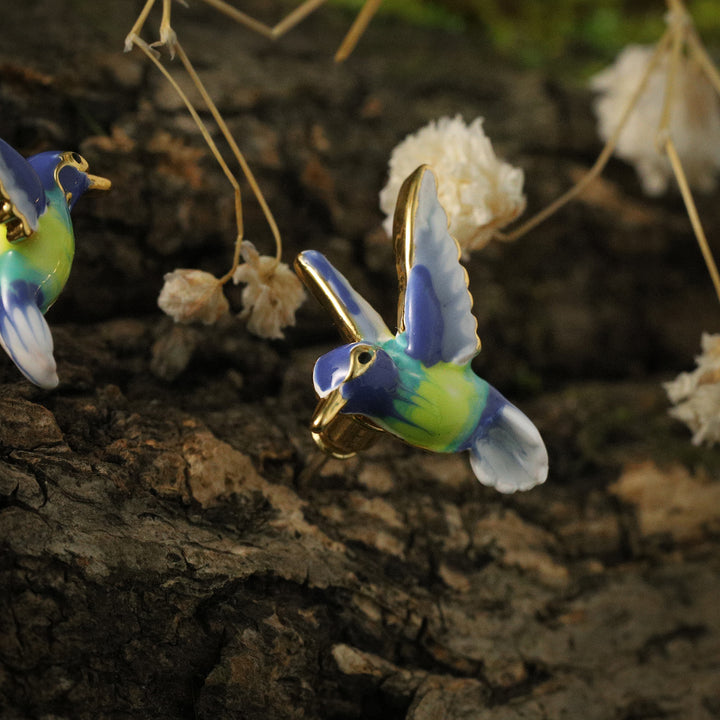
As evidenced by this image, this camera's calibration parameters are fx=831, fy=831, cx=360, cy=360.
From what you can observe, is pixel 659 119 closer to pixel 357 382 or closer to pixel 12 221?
pixel 357 382

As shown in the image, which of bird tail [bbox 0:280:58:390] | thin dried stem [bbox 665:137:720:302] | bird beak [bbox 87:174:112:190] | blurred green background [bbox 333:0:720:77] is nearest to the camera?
bird tail [bbox 0:280:58:390]

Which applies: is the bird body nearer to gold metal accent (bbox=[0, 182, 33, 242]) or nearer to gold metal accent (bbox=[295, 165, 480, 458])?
gold metal accent (bbox=[0, 182, 33, 242])

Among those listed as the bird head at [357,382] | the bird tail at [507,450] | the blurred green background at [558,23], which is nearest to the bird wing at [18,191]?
the bird head at [357,382]

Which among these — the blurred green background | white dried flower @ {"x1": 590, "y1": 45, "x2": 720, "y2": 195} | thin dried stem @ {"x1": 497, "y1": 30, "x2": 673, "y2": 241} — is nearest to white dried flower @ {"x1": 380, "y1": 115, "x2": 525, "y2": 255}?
thin dried stem @ {"x1": 497, "y1": 30, "x2": 673, "y2": 241}

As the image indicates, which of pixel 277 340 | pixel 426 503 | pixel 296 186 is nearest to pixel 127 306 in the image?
pixel 277 340

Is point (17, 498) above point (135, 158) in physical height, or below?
below

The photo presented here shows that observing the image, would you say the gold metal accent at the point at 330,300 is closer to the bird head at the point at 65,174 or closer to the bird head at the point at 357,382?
the bird head at the point at 357,382

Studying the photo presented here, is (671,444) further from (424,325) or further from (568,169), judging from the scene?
(424,325)
